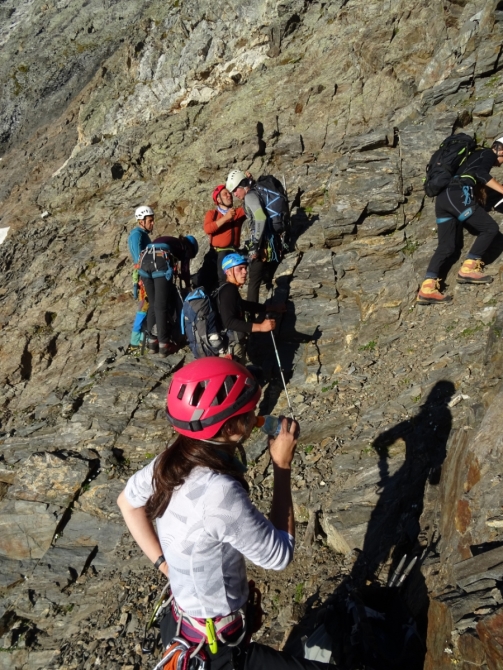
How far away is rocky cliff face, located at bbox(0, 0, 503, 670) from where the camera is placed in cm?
541

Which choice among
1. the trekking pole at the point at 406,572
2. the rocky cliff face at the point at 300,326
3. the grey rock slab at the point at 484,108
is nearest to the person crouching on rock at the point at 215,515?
the rocky cliff face at the point at 300,326

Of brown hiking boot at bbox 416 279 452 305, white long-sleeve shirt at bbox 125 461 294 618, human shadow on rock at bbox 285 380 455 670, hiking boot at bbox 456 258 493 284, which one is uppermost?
white long-sleeve shirt at bbox 125 461 294 618

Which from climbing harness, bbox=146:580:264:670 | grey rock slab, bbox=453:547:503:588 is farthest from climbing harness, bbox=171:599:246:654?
grey rock slab, bbox=453:547:503:588

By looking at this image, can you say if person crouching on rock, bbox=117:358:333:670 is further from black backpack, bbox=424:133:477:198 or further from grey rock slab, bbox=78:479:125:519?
black backpack, bbox=424:133:477:198

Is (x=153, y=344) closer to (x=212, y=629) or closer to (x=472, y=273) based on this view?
(x=472, y=273)

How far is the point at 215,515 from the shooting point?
8.77 feet

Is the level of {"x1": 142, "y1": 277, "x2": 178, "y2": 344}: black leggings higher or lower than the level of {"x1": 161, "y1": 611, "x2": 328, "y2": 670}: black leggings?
lower

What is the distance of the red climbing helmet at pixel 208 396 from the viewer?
113 inches

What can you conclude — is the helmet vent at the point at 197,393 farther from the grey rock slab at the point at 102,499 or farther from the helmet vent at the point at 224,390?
the grey rock slab at the point at 102,499

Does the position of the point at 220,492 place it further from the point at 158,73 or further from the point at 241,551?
the point at 158,73

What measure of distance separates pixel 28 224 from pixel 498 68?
17944mm

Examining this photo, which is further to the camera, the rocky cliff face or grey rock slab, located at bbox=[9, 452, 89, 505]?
grey rock slab, located at bbox=[9, 452, 89, 505]

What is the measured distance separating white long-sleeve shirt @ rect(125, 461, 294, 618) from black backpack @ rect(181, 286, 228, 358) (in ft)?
18.4

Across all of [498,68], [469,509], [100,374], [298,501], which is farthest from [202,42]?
[469,509]
